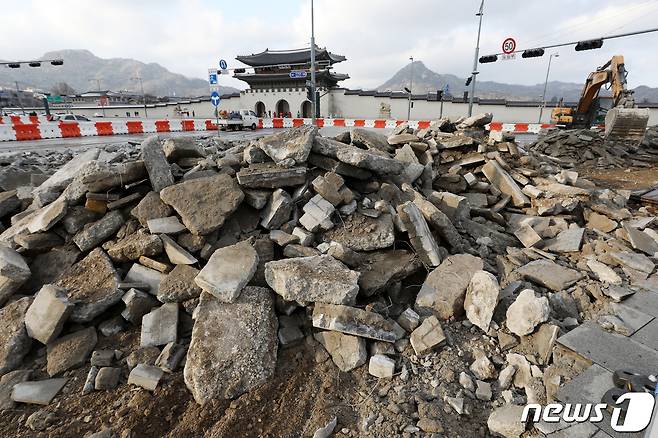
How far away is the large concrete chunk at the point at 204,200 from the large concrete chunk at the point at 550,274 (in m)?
3.45

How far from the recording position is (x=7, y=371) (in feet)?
9.01

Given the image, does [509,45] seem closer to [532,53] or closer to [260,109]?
[532,53]

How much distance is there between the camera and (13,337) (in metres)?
2.83

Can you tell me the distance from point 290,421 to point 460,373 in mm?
1426

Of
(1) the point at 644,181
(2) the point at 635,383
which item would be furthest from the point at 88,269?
(1) the point at 644,181

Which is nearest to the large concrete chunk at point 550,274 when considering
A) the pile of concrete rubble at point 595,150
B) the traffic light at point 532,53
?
the pile of concrete rubble at point 595,150

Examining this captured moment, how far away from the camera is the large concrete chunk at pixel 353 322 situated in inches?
109

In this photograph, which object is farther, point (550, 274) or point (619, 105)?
point (619, 105)

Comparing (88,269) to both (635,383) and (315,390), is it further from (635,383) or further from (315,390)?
(635,383)

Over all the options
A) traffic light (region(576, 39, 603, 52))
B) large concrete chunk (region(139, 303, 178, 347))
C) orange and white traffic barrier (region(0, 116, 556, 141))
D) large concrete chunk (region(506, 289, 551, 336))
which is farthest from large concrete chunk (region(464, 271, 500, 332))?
traffic light (region(576, 39, 603, 52))

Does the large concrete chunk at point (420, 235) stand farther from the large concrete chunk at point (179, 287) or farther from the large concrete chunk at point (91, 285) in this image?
the large concrete chunk at point (91, 285)

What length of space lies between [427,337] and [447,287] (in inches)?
25.9

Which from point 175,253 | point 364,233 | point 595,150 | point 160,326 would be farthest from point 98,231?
point 595,150

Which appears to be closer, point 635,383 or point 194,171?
point 635,383
